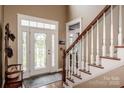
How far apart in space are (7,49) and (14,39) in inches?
10.0

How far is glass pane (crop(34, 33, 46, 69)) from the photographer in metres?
3.10

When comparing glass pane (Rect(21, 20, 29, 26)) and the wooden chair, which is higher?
glass pane (Rect(21, 20, 29, 26))

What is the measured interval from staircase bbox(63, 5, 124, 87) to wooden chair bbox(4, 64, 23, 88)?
3.34ft

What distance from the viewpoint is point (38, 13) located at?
3.23 m

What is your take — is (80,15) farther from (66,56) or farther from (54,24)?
(66,56)

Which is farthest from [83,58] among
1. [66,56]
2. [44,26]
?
[44,26]

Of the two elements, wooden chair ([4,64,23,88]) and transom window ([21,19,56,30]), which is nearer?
wooden chair ([4,64,23,88])

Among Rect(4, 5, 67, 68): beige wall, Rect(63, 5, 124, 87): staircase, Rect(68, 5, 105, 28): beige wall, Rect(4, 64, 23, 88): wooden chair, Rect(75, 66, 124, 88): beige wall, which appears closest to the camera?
Rect(63, 5, 124, 87): staircase

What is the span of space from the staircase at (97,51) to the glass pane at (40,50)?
0.49 meters

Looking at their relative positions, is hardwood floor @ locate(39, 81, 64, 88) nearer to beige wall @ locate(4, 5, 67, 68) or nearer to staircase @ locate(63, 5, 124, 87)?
staircase @ locate(63, 5, 124, 87)

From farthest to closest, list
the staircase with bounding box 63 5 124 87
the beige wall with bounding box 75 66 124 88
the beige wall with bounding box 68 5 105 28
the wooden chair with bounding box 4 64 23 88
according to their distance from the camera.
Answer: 1. the beige wall with bounding box 68 5 105 28
2. the wooden chair with bounding box 4 64 23 88
3. the beige wall with bounding box 75 66 124 88
4. the staircase with bounding box 63 5 124 87

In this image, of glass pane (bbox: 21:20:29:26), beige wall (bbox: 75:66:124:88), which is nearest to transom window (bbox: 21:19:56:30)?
glass pane (bbox: 21:20:29:26)

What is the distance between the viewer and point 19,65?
290cm

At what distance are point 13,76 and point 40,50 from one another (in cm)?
86
